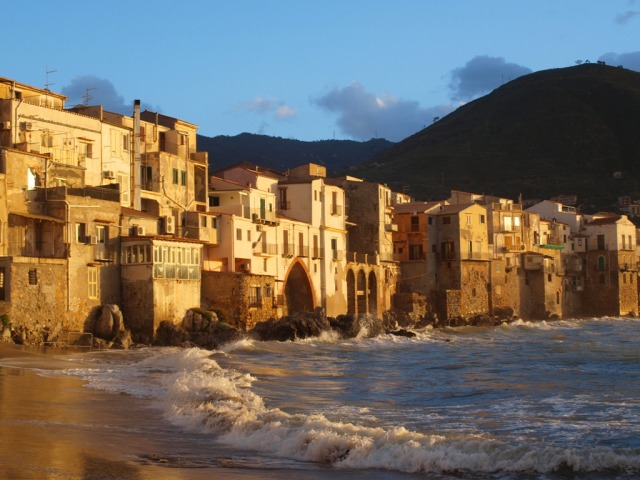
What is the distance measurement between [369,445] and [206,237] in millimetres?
39018

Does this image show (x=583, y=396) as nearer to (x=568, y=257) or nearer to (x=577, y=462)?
(x=577, y=462)

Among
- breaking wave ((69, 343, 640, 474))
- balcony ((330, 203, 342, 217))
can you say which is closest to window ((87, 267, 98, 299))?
breaking wave ((69, 343, 640, 474))

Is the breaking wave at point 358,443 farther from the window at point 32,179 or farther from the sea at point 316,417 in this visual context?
the window at point 32,179

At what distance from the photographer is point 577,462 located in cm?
1942

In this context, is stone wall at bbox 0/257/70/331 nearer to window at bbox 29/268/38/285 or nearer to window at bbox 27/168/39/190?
window at bbox 29/268/38/285

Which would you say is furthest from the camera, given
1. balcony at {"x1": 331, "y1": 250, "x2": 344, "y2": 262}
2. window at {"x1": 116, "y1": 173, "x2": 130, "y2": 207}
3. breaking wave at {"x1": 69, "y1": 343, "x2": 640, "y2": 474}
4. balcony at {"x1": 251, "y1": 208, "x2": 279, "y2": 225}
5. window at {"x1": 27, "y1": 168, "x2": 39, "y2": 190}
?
balcony at {"x1": 331, "y1": 250, "x2": 344, "y2": 262}

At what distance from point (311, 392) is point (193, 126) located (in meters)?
36.4

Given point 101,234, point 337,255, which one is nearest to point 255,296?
point 101,234

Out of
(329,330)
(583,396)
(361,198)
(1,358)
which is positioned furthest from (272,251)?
(583,396)

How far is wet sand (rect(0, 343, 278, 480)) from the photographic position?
1747 cm

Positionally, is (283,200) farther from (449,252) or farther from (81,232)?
(81,232)

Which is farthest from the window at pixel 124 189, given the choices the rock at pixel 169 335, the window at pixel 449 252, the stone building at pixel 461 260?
the window at pixel 449 252

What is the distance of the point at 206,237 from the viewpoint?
58.8 m

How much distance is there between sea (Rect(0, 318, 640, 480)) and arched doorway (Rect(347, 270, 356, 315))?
26.9 meters
